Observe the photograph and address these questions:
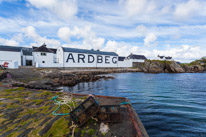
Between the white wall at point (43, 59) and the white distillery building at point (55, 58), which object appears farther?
the white wall at point (43, 59)

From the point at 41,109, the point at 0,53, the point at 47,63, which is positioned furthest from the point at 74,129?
the point at 0,53

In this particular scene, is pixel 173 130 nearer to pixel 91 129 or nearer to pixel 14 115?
pixel 91 129

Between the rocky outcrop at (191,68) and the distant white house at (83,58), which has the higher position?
the distant white house at (83,58)

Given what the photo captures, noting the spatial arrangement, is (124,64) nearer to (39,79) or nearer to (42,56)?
(42,56)

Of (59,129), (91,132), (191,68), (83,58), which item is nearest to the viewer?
(91,132)

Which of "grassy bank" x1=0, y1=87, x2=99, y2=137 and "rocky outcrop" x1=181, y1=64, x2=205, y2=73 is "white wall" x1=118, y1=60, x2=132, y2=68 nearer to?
"rocky outcrop" x1=181, y1=64, x2=205, y2=73

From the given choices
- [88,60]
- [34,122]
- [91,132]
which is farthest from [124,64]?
[91,132]

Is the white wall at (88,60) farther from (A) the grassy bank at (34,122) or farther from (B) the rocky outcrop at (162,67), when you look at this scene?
(A) the grassy bank at (34,122)

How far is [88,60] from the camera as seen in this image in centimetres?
4400

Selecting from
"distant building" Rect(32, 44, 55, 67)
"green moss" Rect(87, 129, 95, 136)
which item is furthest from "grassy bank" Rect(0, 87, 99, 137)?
"distant building" Rect(32, 44, 55, 67)

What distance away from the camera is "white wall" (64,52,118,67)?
38781mm

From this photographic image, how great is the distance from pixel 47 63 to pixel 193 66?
72504mm

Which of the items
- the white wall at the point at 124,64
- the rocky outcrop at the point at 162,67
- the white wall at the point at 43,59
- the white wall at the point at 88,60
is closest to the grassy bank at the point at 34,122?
the white wall at the point at 43,59

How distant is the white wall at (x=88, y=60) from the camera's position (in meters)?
38.8
